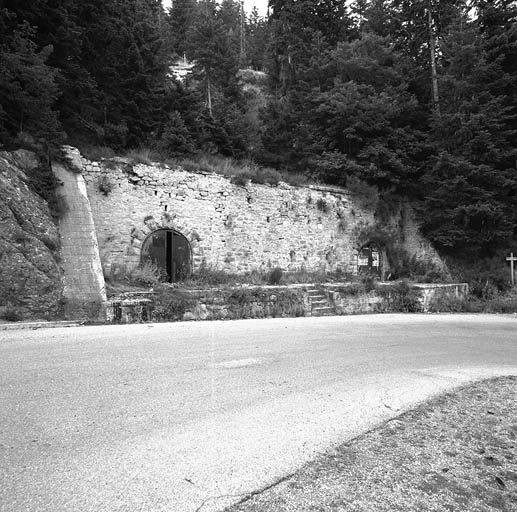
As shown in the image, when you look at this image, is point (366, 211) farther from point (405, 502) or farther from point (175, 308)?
point (405, 502)

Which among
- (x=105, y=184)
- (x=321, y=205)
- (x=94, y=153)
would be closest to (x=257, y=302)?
(x=105, y=184)

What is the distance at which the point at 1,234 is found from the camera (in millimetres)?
7285

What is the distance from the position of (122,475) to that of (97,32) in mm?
17676

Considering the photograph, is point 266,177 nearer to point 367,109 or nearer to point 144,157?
point 144,157

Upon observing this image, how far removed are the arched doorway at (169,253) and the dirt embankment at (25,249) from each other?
3852 millimetres

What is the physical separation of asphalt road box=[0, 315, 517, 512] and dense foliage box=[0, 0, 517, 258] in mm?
11102

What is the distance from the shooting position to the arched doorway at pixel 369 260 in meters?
16.9

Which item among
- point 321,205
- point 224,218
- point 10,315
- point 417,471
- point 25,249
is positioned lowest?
point 417,471

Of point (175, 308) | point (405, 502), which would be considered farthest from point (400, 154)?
point (405, 502)

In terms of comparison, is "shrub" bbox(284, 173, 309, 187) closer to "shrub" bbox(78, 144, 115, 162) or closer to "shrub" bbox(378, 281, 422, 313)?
"shrub" bbox(378, 281, 422, 313)

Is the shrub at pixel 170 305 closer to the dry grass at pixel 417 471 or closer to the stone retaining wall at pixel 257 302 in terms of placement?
the stone retaining wall at pixel 257 302

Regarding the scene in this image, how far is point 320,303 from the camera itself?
11.8 m

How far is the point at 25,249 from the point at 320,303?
8164mm

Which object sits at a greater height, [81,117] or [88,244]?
[81,117]
